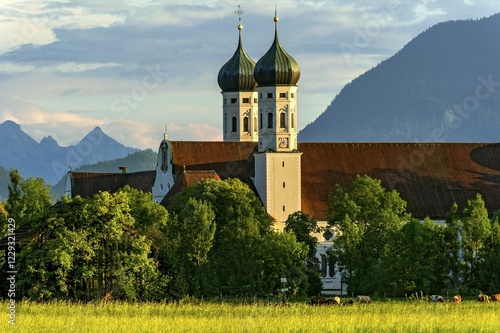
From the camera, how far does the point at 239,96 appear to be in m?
139

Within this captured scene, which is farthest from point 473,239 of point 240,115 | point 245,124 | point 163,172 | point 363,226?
point 245,124

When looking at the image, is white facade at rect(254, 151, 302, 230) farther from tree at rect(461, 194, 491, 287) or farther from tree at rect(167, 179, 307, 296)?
tree at rect(461, 194, 491, 287)

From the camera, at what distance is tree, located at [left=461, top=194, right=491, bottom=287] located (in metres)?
91.1

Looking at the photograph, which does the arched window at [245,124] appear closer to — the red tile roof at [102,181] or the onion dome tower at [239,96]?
the onion dome tower at [239,96]

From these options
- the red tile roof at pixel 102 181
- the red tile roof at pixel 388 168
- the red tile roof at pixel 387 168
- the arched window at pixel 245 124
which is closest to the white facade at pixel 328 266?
the red tile roof at pixel 388 168

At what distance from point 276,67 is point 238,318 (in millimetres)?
65299

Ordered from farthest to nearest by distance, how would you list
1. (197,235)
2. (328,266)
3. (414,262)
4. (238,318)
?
(328,266)
(197,235)
(414,262)
(238,318)

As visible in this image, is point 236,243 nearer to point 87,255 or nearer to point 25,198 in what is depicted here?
point 87,255

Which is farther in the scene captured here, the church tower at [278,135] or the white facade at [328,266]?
the church tower at [278,135]

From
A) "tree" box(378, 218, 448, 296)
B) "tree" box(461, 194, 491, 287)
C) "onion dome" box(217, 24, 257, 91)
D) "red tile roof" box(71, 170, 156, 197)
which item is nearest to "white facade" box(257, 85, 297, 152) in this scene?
"onion dome" box(217, 24, 257, 91)

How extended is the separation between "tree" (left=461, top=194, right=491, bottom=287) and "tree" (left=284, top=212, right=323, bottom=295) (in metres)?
10.5

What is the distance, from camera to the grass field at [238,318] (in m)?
53.7

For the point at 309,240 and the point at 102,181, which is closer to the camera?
the point at 309,240

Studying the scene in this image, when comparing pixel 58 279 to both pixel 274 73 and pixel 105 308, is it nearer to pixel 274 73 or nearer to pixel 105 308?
pixel 105 308
